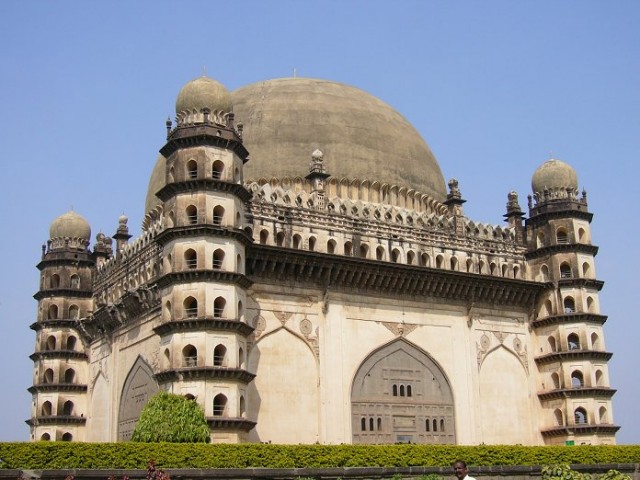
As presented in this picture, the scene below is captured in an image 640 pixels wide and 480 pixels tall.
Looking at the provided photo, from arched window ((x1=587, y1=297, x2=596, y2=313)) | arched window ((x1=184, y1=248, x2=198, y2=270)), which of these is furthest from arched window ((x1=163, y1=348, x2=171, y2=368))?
arched window ((x1=587, y1=297, x2=596, y2=313))

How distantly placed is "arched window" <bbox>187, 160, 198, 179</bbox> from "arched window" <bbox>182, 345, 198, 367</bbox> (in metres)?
5.71

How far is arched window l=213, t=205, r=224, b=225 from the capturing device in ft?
94.2

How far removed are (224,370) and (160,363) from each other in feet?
8.14

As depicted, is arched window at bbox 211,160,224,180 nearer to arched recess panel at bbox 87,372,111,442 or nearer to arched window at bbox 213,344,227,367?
arched window at bbox 213,344,227,367

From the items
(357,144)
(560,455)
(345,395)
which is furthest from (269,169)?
(560,455)

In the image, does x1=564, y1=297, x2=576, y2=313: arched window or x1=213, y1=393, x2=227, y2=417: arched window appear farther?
x1=564, y1=297, x2=576, y2=313: arched window

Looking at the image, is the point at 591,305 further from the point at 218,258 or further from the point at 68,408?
the point at 68,408

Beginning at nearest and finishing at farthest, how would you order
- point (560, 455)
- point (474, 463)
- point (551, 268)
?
point (474, 463)
point (560, 455)
point (551, 268)

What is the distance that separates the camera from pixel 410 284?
33.4 m

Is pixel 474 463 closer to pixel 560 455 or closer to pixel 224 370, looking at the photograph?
pixel 560 455

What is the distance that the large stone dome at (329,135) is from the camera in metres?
35.3

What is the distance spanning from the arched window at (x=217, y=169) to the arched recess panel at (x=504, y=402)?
1324 centimetres

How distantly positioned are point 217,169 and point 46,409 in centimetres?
1471

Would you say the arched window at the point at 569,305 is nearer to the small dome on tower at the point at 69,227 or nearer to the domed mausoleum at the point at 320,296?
the domed mausoleum at the point at 320,296
